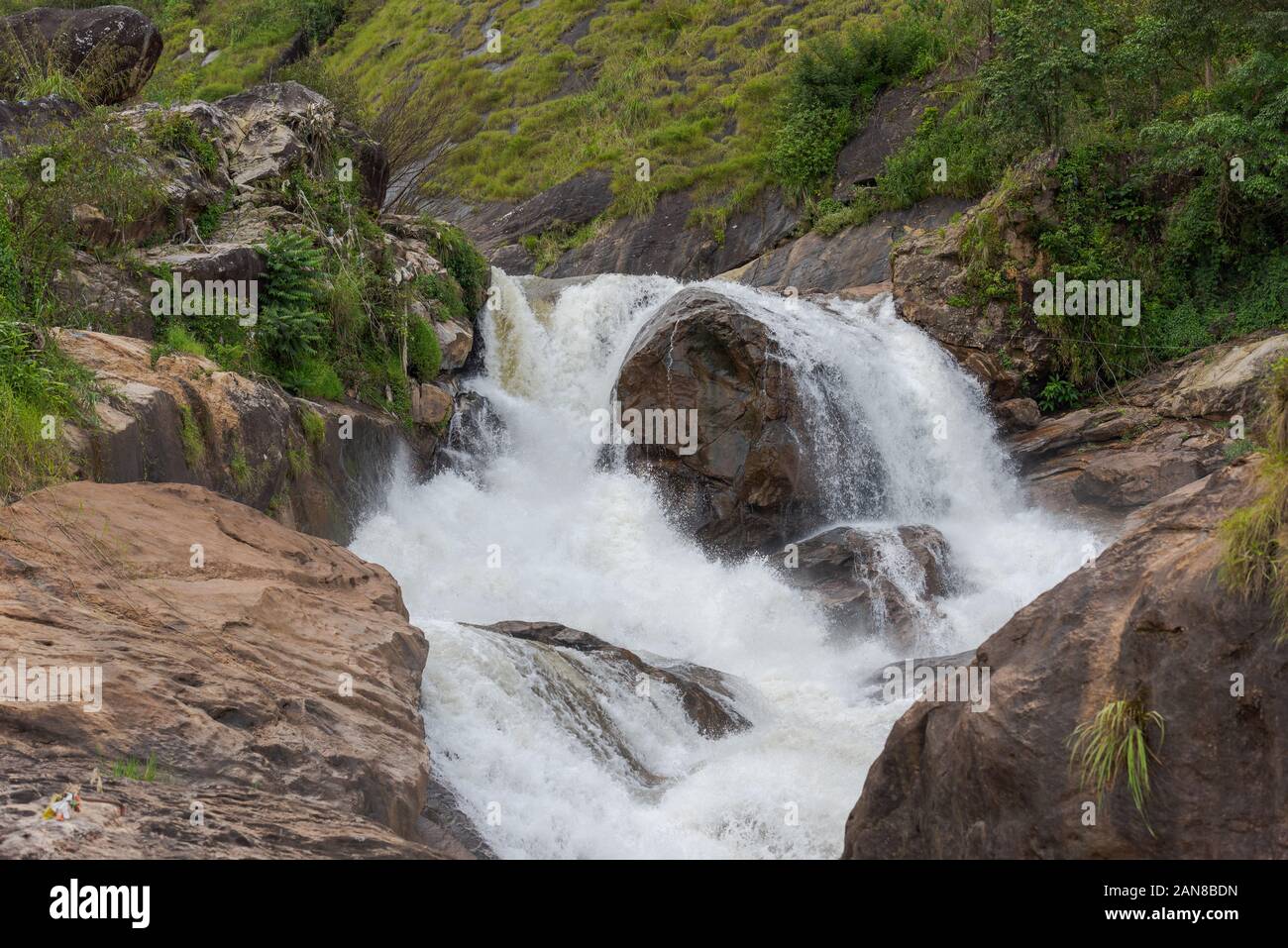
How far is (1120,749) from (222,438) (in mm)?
8310

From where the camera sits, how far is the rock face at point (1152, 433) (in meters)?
14.5

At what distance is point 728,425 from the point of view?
15.4 metres

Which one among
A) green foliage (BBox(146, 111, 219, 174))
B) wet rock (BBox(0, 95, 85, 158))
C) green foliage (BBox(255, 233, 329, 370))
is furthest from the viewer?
green foliage (BBox(146, 111, 219, 174))

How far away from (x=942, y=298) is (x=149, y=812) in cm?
1553

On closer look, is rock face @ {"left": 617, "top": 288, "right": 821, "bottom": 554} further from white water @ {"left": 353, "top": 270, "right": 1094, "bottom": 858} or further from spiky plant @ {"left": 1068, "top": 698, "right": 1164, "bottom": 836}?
spiky plant @ {"left": 1068, "top": 698, "right": 1164, "bottom": 836}

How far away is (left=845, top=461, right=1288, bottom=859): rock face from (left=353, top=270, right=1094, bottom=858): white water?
7.18 feet

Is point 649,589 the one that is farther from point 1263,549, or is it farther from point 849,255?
point 849,255

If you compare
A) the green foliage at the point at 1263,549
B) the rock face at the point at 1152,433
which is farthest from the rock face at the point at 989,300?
the green foliage at the point at 1263,549

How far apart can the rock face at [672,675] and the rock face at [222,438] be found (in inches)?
103

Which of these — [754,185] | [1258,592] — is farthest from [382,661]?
[754,185]

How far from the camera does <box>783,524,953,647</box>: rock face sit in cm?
1295

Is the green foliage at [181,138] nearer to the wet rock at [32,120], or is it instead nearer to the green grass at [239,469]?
the wet rock at [32,120]

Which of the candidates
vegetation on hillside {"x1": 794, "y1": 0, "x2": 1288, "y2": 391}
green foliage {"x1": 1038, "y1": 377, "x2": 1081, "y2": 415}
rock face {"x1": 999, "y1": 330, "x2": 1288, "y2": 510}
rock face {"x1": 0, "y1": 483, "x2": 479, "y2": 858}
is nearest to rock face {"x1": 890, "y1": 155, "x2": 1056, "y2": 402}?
vegetation on hillside {"x1": 794, "y1": 0, "x2": 1288, "y2": 391}

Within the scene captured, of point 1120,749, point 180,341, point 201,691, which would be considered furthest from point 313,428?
point 1120,749
